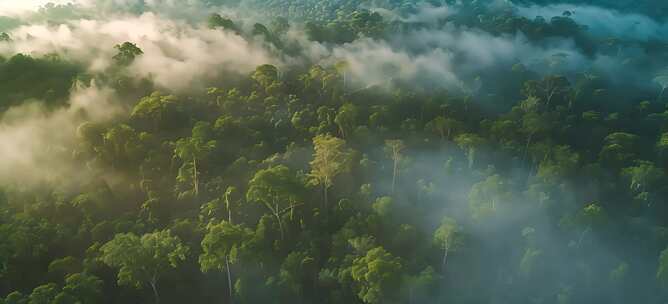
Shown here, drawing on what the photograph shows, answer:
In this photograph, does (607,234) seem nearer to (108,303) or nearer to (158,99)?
(108,303)

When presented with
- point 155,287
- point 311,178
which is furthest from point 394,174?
point 155,287

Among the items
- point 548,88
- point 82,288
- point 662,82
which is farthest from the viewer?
point 662,82

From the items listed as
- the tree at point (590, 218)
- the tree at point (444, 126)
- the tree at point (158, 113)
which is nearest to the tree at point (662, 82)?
the tree at point (444, 126)

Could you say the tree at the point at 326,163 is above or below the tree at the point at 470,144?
above

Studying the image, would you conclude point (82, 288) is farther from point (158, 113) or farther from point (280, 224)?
point (158, 113)

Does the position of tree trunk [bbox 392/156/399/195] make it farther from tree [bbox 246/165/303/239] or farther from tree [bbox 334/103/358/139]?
tree [bbox 246/165/303/239]

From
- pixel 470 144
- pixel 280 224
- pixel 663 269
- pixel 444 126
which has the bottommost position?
pixel 663 269

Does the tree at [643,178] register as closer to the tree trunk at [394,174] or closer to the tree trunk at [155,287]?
the tree trunk at [394,174]
